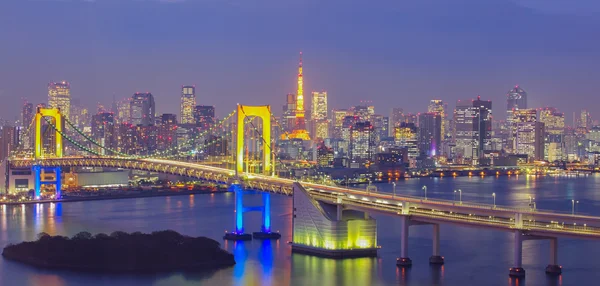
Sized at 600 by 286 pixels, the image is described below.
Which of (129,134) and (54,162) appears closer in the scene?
(54,162)

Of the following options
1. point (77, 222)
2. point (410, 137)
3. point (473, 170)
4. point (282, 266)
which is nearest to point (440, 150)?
point (410, 137)

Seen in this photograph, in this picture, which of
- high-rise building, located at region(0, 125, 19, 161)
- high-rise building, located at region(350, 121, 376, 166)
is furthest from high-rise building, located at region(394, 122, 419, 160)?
high-rise building, located at region(0, 125, 19, 161)

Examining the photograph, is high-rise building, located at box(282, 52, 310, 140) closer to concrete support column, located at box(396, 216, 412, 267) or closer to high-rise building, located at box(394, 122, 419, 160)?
high-rise building, located at box(394, 122, 419, 160)

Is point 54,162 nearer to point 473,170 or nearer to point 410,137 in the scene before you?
point 473,170

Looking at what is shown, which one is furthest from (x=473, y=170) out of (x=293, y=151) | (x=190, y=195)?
(x=190, y=195)

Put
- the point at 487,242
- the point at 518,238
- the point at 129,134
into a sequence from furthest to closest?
the point at 129,134, the point at 487,242, the point at 518,238

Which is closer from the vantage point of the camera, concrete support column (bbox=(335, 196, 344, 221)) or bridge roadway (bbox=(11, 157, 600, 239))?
bridge roadway (bbox=(11, 157, 600, 239))

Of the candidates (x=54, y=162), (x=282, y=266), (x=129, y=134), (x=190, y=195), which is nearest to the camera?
(x=282, y=266)

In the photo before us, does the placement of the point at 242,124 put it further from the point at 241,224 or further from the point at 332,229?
the point at 332,229
